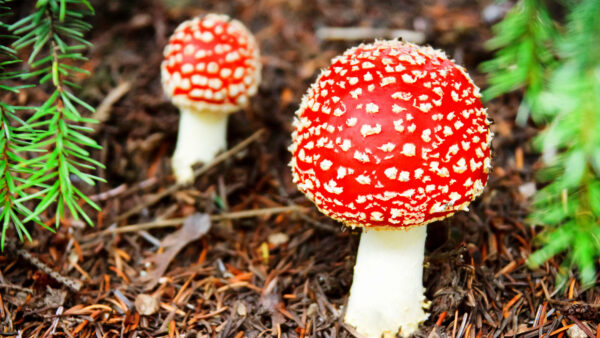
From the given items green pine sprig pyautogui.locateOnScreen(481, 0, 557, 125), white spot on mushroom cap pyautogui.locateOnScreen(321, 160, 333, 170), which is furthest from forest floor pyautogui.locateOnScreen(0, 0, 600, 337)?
green pine sprig pyautogui.locateOnScreen(481, 0, 557, 125)

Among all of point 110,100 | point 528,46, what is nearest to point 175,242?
point 110,100

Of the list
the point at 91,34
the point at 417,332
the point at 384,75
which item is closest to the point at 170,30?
the point at 91,34

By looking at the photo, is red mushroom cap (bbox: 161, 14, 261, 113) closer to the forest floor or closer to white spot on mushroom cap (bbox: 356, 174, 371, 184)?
the forest floor

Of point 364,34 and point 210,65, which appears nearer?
point 210,65

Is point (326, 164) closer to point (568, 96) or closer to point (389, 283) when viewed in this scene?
point (389, 283)

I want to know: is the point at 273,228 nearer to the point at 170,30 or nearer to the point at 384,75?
the point at 384,75

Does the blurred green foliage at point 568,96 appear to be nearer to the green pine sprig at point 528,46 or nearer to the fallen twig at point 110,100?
the green pine sprig at point 528,46

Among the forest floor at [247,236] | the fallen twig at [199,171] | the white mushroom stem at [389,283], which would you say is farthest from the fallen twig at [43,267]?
the white mushroom stem at [389,283]
